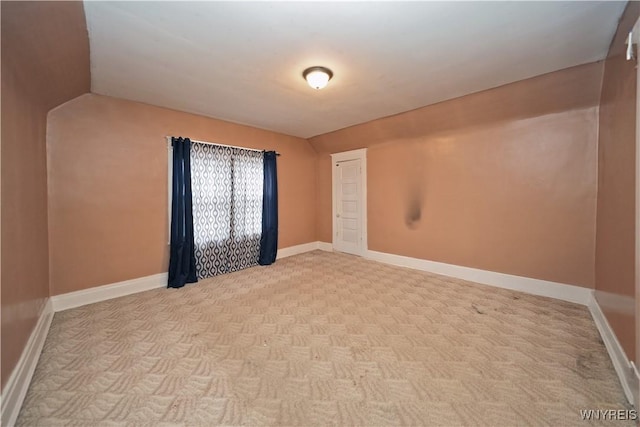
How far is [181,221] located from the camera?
3.72 meters

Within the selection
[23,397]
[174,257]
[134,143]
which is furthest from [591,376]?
[134,143]

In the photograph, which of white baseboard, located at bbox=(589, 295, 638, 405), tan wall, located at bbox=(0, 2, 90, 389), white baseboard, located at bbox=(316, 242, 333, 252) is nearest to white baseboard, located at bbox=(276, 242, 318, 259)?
white baseboard, located at bbox=(316, 242, 333, 252)

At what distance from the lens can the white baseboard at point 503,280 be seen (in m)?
3.03

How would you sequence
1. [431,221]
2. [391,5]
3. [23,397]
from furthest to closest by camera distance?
[431,221] < [391,5] < [23,397]

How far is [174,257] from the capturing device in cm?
367

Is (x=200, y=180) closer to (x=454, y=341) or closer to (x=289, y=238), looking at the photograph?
(x=289, y=238)

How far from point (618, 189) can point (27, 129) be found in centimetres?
502

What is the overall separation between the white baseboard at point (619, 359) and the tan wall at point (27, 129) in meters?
3.72

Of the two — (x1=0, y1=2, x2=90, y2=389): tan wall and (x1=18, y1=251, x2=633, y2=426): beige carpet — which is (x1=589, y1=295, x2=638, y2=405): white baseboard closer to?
(x1=18, y1=251, x2=633, y2=426): beige carpet

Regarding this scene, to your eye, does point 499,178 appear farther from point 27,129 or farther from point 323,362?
point 27,129

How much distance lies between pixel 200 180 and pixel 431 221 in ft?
12.4

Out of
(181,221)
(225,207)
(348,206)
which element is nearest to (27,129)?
(181,221)

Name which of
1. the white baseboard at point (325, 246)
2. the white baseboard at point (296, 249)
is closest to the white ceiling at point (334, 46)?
the white baseboard at point (296, 249)

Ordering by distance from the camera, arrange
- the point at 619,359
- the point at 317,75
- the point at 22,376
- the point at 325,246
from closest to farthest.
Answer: the point at 22,376
the point at 619,359
the point at 317,75
the point at 325,246
